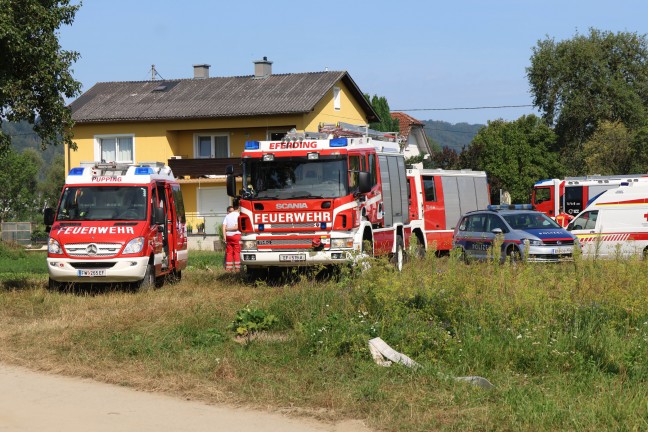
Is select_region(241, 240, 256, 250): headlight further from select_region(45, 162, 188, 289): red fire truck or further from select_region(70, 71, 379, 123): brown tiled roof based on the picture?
select_region(70, 71, 379, 123): brown tiled roof

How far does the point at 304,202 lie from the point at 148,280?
11.1 feet

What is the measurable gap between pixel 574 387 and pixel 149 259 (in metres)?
11.3

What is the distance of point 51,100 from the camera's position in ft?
57.6

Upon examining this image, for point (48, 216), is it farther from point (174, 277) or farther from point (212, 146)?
point (212, 146)

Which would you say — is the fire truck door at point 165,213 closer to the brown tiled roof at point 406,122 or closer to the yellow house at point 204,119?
the yellow house at point 204,119

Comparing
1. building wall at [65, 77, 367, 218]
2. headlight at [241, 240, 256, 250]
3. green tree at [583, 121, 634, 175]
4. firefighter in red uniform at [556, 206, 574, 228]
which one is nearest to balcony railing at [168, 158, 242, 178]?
building wall at [65, 77, 367, 218]

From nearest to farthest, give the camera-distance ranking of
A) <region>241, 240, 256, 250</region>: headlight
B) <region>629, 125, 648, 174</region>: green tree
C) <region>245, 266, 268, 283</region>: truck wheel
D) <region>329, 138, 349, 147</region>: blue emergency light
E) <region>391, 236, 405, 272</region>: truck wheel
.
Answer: <region>241, 240, 256, 250</region>: headlight, <region>329, 138, 349, 147</region>: blue emergency light, <region>245, 266, 268, 283</region>: truck wheel, <region>391, 236, 405, 272</region>: truck wheel, <region>629, 125, 648, 174</region>: green tree

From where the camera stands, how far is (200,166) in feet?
171

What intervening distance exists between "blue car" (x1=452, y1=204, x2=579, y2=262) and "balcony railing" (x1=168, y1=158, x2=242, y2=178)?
88.8ft

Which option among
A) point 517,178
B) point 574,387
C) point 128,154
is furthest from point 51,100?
point 517,178

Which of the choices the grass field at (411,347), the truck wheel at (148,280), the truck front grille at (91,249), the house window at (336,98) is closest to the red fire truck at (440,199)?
the truck wheel at (148,280)

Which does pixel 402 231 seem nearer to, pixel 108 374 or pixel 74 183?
pixel 74 183

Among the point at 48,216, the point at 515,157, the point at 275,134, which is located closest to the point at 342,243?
the point at 48,216

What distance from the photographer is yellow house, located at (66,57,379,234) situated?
51.0 m
